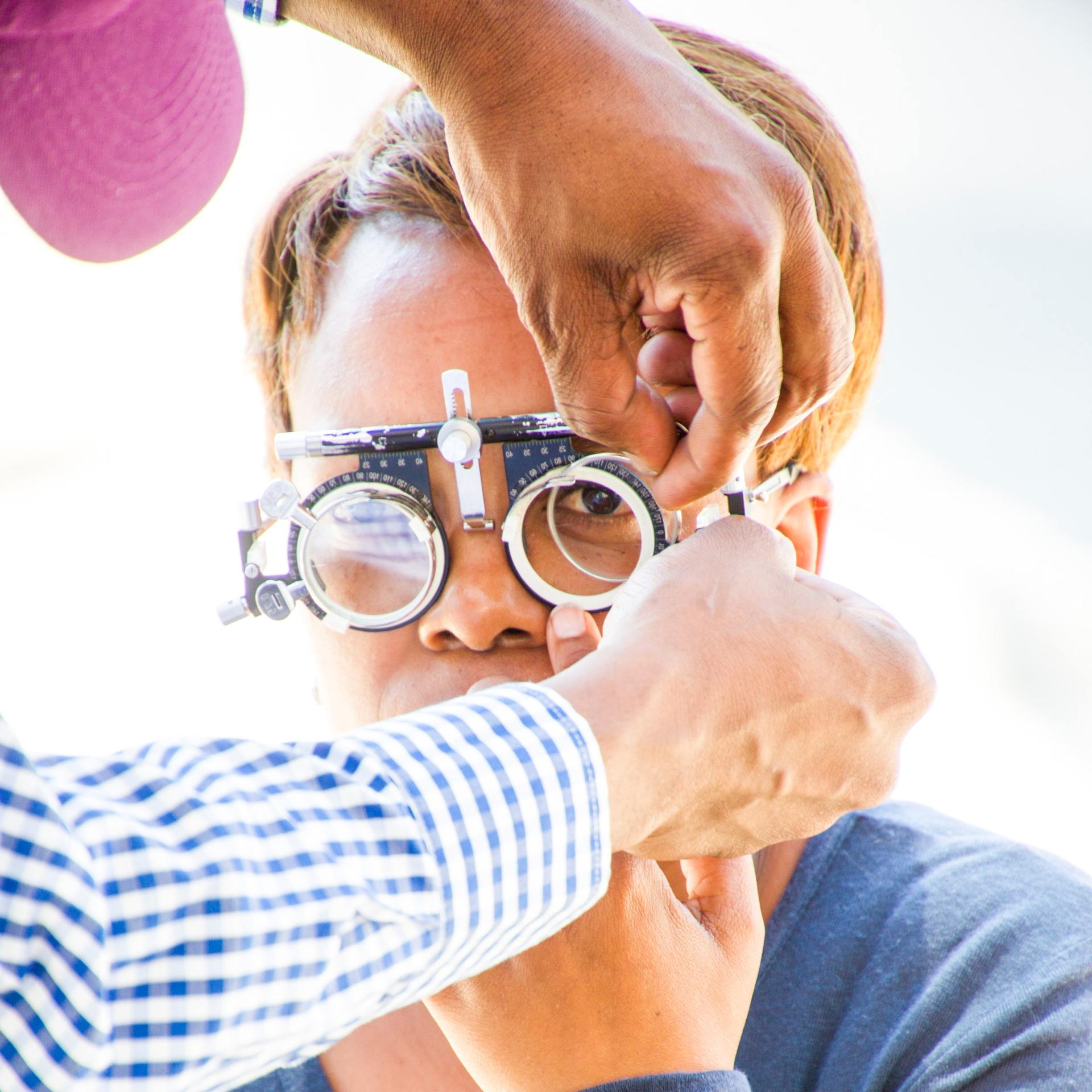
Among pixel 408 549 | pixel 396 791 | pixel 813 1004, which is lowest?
pixel 813 1004

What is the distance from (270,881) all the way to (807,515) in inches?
44.5

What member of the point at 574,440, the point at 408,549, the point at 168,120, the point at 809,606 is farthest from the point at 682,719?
the point at 168,120

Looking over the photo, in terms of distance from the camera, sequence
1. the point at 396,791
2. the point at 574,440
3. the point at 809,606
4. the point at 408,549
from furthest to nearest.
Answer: the point at 408,549 < the point at 574,440 < the point at 809,606 < the point at 396,791

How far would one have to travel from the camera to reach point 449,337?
1.40m

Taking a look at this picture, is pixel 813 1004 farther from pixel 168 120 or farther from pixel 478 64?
pixel 168 120

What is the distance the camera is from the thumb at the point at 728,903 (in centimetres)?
123

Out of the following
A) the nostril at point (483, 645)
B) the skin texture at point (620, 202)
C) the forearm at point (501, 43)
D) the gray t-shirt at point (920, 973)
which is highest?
the forearm at point (501, 43)

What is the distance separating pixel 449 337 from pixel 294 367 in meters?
0.34

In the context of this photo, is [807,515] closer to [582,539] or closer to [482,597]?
[582,539]

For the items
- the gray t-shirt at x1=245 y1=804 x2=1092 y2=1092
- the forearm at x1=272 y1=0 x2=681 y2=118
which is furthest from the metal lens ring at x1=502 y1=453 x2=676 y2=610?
the gray t-shirt at x1=245 y1=804 x2=1092 y2=1092

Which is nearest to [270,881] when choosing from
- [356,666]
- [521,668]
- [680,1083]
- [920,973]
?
[680,1083]

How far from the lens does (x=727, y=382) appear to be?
0.97 metres

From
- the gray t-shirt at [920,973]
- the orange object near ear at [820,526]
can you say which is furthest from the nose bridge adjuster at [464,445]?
the gray t-shirt at [920,973]

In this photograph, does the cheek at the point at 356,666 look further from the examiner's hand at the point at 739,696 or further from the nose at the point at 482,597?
the examiner's hand at the point at 739,696
